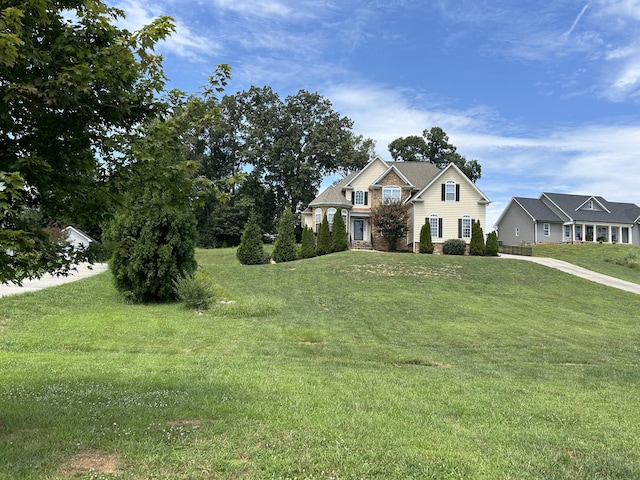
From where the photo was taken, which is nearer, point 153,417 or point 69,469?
point 69,469

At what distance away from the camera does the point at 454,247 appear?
107ft

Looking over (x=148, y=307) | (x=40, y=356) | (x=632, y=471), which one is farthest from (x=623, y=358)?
(x=148, y=307)

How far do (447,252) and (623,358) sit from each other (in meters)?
23.3

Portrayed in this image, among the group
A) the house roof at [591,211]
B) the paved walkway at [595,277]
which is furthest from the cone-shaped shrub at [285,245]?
the house roof at [591,211]

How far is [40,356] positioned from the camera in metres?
7.91

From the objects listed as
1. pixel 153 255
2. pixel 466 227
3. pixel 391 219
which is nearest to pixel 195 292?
pixel 153 255

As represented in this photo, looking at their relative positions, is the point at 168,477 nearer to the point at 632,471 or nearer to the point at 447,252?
the point at 632,471

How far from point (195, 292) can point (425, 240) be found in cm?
2140

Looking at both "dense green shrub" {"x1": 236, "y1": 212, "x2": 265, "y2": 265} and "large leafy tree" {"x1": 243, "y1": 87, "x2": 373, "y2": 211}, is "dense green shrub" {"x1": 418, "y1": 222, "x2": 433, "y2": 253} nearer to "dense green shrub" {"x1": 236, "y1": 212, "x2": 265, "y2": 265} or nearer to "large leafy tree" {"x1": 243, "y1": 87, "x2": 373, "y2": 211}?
"dense green shrub" {"x1": 236, "y1": 212, "x2": 265, "y2": 265}

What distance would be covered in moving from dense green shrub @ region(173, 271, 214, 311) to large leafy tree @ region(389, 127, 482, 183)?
162 ft

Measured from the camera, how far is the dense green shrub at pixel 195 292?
14.3m

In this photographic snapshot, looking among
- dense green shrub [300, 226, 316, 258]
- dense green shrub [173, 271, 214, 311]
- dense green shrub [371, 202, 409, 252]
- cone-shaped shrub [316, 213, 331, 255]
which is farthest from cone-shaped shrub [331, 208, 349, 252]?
dense green shrub [173, 271, 214, 311]

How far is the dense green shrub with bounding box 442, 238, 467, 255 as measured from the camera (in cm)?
3250

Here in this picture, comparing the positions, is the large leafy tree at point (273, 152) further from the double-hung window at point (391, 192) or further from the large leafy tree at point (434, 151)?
the double-hung window at point (391, 192)
